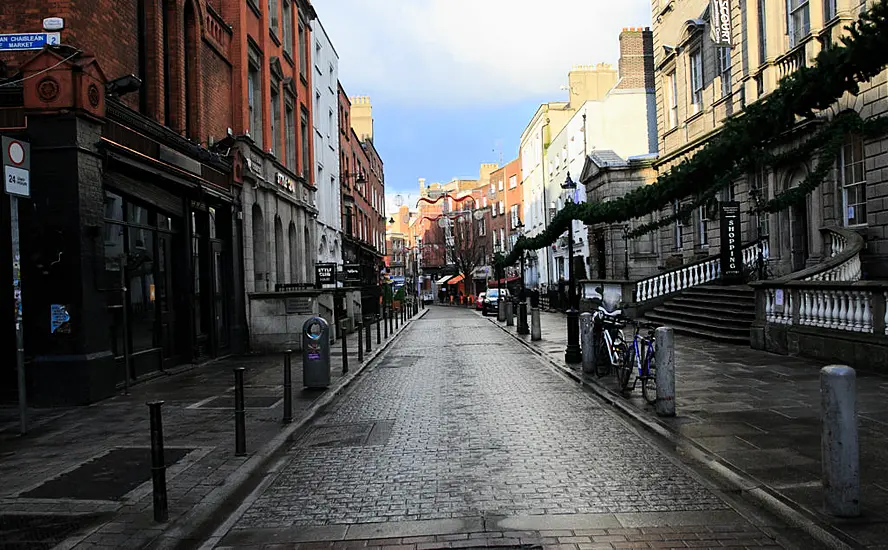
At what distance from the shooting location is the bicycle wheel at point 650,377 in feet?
30.1

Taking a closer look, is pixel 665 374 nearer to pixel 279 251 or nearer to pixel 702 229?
pixel 279 251

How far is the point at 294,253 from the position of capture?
83.7 ft

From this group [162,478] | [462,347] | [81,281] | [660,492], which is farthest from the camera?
[462,347]

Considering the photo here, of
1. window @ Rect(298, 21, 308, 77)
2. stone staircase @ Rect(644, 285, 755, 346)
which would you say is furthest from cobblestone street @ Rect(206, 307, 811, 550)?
window @ Rect(298, 21, 308, 77)

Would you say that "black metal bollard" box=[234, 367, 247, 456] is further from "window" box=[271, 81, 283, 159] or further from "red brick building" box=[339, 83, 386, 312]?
"red brick building" box=[339, 83, 386, 312]

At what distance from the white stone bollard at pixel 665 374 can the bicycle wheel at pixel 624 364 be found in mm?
1566

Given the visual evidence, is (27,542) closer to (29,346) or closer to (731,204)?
(29,346)

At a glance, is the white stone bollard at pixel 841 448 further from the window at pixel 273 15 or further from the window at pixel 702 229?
the window at pixel 273 15

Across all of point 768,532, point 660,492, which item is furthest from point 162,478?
point 768,532

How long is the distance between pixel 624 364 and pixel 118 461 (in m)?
6.87

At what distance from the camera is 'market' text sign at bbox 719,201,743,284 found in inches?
834

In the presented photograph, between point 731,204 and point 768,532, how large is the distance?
1845cm

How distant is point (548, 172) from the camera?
161 ft

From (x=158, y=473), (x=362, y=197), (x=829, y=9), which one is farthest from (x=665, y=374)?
(x=362, y=197)
